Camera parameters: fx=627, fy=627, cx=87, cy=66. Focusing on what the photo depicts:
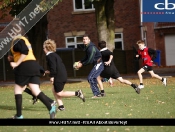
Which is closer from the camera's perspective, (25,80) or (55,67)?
(25,80)

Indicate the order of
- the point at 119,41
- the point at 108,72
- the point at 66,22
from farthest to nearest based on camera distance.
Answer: the point at 66,22
the point at 119,41
the point at 108,72

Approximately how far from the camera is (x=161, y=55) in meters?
47.5

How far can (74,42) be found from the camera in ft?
150

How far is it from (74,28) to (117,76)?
85.9 ft

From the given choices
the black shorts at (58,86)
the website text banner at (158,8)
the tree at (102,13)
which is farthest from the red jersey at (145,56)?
the website text banner at (158,8)

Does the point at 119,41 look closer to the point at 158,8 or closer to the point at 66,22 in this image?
the point at 66,22

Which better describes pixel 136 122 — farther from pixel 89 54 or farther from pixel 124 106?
pixel 89 54

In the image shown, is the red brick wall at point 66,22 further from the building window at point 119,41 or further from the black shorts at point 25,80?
the black shorts at point 25,80

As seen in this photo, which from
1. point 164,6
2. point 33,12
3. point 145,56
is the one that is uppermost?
point 164,6

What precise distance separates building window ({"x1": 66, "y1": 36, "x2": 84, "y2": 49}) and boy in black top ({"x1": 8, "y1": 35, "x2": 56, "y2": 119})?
33220mm

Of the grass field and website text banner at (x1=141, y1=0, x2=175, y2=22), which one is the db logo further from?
the grass field

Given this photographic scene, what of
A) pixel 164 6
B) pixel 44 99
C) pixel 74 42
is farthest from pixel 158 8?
pixel 44 99

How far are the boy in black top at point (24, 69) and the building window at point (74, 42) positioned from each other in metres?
33.2

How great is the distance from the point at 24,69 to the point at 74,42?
33.6 m
